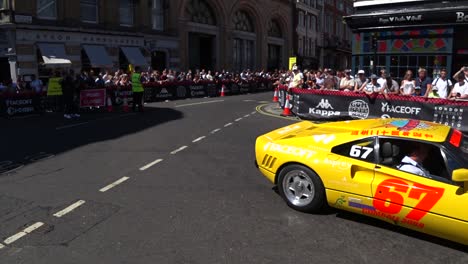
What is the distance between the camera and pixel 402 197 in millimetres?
4977

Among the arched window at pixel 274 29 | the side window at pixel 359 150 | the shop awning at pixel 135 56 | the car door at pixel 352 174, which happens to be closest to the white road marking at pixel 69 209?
the car door at pixel 352 174

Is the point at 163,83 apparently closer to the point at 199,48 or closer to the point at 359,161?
the point at 199,48

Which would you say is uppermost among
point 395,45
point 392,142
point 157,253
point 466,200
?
point 395,45

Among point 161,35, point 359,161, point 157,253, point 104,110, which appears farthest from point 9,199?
point 161,35

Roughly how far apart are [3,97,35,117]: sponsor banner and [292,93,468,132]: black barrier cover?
10518 mm

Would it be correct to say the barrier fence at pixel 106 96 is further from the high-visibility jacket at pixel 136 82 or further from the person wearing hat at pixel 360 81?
the person wearing hat at pixel 360 81

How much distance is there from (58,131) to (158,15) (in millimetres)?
23111

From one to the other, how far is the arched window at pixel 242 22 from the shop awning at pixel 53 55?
67.8ft

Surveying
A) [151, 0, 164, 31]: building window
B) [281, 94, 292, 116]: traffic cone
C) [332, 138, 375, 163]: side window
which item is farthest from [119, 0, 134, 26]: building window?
[332, 138, 375, 163]: side window

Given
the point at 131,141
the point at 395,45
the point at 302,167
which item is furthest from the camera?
the point at 395,45

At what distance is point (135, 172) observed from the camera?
320 inches

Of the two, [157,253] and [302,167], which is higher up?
[302,167]

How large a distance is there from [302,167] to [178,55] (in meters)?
30.8

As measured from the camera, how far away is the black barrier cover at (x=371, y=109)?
1182 cm
